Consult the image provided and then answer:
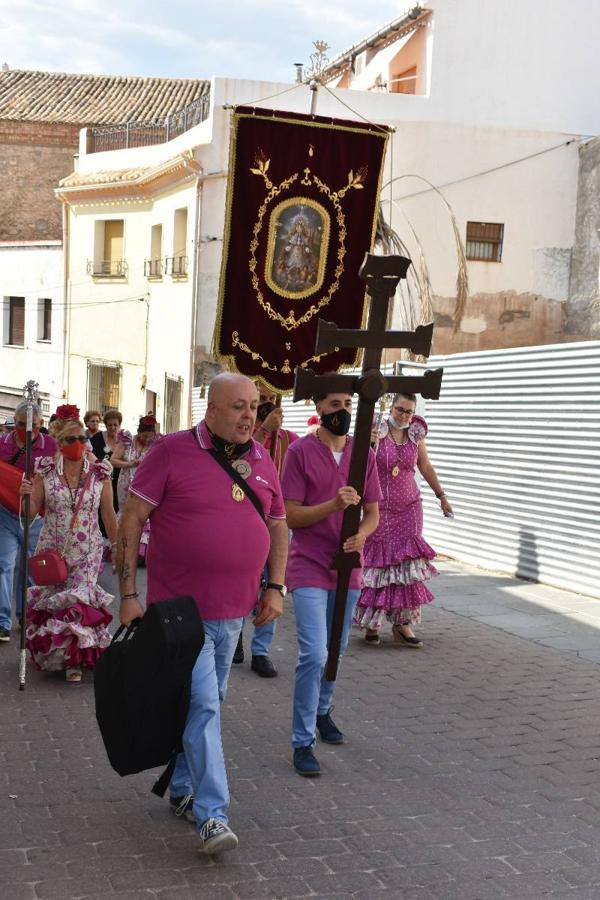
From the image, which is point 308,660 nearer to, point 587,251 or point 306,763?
point 306,763

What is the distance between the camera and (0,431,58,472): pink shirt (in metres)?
8.84

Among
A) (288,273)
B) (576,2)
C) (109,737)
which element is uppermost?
(576,2)

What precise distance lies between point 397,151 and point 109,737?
73.2 feet

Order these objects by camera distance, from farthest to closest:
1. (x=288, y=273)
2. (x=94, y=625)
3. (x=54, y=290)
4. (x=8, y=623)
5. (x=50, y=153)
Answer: (x=50, y=153) < (x=54, y=290) < (x=288, y=273) < (x=8, y=623) < (x=94, y=625)

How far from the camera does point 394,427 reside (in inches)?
368

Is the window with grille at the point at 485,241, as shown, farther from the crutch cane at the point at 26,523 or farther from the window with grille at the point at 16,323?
the crutch cane at the point at 26,523

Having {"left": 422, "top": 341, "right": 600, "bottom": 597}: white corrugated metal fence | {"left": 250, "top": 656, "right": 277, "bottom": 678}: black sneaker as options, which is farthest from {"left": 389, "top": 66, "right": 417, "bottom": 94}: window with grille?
{"left": 250, "top": 656, "right": 277, "bottom": 678}: black sneaker

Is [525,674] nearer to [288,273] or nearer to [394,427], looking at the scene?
[394,427]

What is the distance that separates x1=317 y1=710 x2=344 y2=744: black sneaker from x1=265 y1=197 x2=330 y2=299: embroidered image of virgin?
14.0 feet

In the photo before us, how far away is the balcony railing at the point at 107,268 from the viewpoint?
3300 centimetres

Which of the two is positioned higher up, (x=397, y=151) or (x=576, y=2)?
(x=576, y=2)

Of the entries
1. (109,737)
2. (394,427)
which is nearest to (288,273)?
(394,427)

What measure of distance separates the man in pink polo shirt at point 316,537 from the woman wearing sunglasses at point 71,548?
212cm

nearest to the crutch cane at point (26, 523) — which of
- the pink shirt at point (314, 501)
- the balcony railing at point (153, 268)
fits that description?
the pink shirt at point (314, 501)
